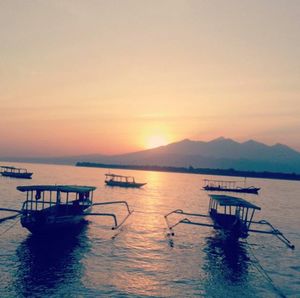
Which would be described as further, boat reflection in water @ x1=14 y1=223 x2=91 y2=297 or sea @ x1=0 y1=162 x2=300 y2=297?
sea @ x1=0 y1=162 x2=300 y2=297

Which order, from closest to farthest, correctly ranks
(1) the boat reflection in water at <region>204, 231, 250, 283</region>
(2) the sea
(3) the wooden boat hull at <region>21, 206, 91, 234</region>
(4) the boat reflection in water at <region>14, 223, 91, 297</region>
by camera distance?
(4) the boat reflection in water at <region>14, 223, 91, 297</region>
(2) the sea
(1) the boat reflection in water at <region>204, 231, 250, 283</region>
(3) the wooden boat hull at <region>21, 206, 91, 234</region>

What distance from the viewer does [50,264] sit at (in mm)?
22750

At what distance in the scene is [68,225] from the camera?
30.9 meters

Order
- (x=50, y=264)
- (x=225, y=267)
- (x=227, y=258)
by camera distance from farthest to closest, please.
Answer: (x=227, y=258)
(x=225, y=267)
(x=50, y=264)

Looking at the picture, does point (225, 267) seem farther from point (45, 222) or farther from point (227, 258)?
point (45, 222)

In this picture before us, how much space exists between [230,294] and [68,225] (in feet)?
54.9

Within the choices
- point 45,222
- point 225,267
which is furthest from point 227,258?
point 45,222

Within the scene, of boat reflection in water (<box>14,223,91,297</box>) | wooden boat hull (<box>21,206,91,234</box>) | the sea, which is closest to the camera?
boat reflection in water (<box>14,223,91,297</box>)

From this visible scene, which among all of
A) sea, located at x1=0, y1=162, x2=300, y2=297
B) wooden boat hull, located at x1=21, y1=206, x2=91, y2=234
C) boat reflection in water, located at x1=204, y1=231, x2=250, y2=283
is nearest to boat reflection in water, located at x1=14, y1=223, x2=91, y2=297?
sea, located at x1=0, y1=162, x2=300, y2=297

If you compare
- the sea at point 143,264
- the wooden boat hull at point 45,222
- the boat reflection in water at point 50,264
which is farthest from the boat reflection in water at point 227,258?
the wooden boat hull at point 45,222

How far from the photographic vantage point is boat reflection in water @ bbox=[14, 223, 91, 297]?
18.8 m

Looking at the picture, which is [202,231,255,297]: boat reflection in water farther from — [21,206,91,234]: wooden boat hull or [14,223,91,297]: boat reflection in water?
[21,206,91,234]: wooden boat hull

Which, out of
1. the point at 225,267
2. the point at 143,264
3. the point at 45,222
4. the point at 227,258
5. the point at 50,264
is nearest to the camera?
the point at 50,264

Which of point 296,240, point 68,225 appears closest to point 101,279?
point 68,225
